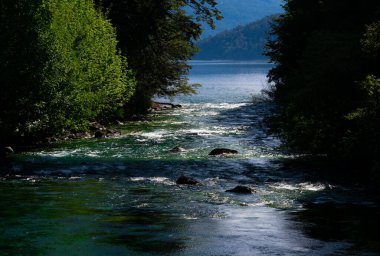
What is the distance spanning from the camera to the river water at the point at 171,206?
57.6ft

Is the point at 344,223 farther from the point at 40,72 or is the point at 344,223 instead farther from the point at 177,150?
the point at 40,72

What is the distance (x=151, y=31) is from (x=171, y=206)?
1424 inches

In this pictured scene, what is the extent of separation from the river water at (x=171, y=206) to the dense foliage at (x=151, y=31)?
20.3 meters

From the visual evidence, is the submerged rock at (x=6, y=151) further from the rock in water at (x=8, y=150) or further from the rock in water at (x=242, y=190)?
the rock in water at (x=242, y=190)

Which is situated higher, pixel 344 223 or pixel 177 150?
pixel 344 223

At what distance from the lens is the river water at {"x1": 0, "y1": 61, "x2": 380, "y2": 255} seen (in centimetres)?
1756

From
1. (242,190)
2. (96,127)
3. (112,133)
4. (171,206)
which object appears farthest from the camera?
(96,127)

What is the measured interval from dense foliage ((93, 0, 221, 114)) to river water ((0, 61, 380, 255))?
20.3 m

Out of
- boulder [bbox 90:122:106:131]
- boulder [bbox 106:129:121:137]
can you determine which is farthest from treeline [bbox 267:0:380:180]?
boulder [bbox 90:122:106:131]

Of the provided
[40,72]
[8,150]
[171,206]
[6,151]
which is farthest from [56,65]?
[171,206]

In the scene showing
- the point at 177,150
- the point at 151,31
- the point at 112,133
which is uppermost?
the point at 151,31

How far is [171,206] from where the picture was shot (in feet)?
73.3

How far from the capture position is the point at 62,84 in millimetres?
38188

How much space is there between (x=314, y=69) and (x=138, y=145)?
1194 centimetres
